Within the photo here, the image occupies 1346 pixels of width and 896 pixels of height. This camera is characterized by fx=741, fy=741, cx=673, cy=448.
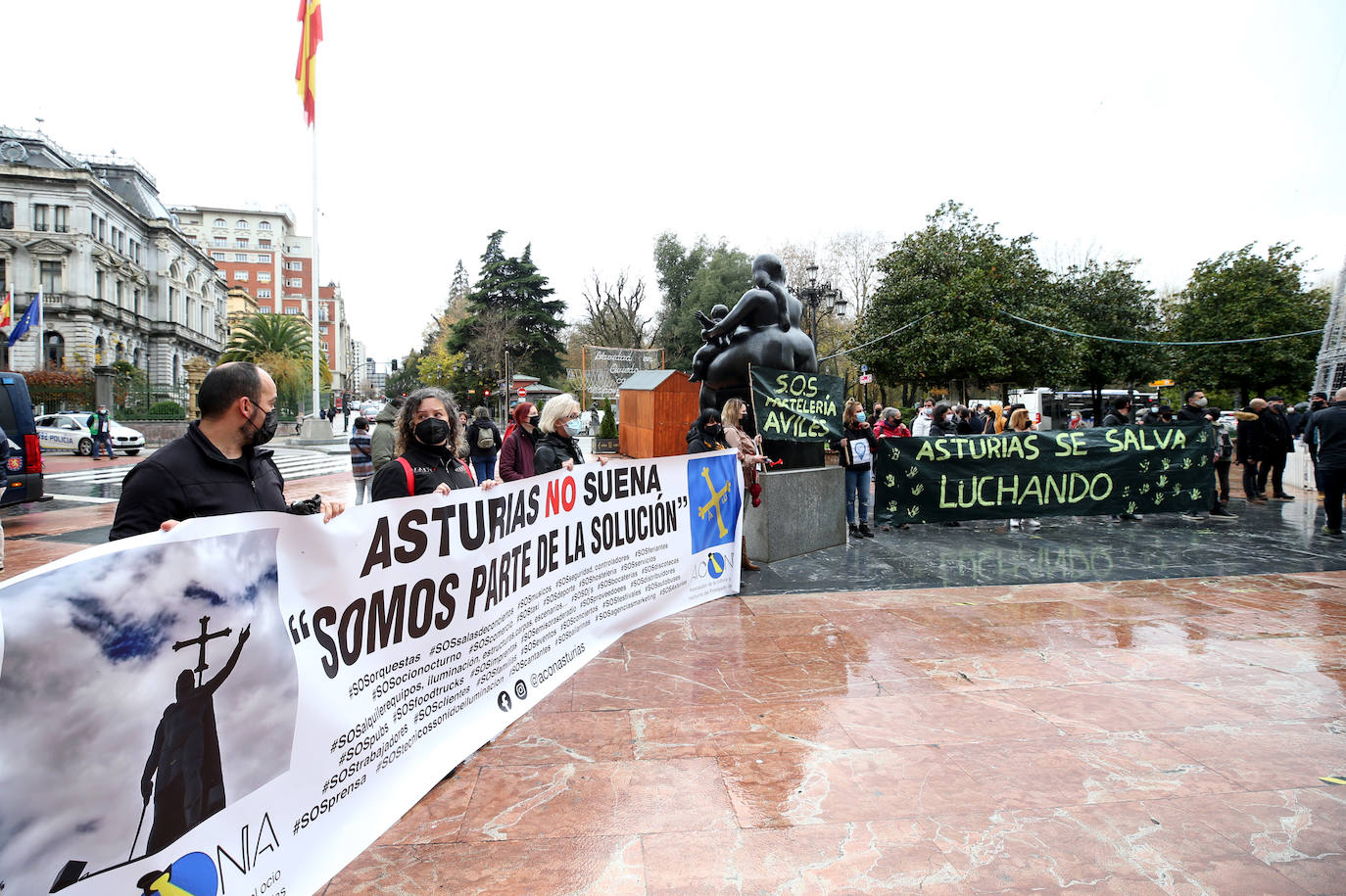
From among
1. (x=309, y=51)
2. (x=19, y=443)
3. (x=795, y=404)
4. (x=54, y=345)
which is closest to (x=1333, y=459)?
(x=795, y=404)

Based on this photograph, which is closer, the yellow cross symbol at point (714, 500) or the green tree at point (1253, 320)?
the yellow cross symbol at point (714, 500)

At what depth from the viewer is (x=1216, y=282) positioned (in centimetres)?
3172

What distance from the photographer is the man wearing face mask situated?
240 centimetres

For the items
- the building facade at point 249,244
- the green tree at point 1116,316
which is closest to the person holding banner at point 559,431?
the green tree at point 1116,316

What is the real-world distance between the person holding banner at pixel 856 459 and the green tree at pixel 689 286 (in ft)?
125

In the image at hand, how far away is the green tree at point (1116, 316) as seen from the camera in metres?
35.0

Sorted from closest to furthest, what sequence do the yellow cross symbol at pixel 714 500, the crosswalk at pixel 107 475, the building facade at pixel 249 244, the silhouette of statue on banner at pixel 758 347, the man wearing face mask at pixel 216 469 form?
1. the man wearing face mask at pixel 216 469
2. the yellow cross symbol at pixel 714 500
3. the silhouette of statue on banner at pixel 758 347
4. the crosswalk at pixel 107 475
5. the building facade at pixel 249 244

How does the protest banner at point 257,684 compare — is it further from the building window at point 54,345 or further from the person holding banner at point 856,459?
the building window at point 54,345

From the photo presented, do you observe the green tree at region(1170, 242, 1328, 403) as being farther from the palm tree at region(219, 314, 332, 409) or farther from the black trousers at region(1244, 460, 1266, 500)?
the palm tree at region(219, 314, 332, 409)

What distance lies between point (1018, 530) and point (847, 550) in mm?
3046

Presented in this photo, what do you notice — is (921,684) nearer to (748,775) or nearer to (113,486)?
(748,775)

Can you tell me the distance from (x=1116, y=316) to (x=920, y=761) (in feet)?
129

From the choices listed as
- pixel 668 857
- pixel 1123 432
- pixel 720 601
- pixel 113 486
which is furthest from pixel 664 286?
pixel 668 857

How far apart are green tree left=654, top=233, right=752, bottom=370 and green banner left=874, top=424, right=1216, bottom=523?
123 ft
